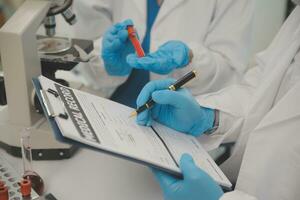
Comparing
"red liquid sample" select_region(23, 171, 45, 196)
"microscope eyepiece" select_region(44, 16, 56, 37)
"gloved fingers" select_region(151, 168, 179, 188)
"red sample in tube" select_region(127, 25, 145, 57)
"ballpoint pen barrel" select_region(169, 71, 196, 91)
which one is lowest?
"red liquid sample" select_region(23, 171, 45, 196)

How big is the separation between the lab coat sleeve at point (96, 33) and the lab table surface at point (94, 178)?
1.38 feet

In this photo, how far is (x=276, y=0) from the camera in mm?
2424

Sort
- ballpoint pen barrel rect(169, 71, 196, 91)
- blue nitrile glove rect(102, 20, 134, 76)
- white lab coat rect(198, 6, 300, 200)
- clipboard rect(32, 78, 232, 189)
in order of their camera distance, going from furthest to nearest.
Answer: blue nitrile glove rect(102, 20, 134, 76) → ballpoint pen barrel rect(169, 71, 196, 91) → white lab coat rect(198, 6, 300, 200) → clipboard rect(32, 78, 232, 189)

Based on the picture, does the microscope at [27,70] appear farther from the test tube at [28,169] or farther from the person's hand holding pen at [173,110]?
the person's hand holding pen at [173,110]

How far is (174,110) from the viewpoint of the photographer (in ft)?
3.15

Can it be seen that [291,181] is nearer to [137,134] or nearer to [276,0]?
[137,134]

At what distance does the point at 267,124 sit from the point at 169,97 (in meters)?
0.24

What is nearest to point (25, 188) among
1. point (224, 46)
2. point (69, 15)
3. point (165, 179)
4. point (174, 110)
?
point (165, 179)

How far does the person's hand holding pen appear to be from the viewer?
2.95 feet

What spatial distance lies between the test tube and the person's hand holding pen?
0.89ft

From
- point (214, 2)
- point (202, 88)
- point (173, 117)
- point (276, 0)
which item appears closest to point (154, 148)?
point (173, 117)

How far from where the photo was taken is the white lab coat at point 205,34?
1334mm

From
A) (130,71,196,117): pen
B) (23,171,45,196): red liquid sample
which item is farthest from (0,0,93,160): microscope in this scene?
(130,71,196,117): pen

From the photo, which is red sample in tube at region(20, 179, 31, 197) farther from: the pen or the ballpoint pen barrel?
the ballpoint pen barrel
